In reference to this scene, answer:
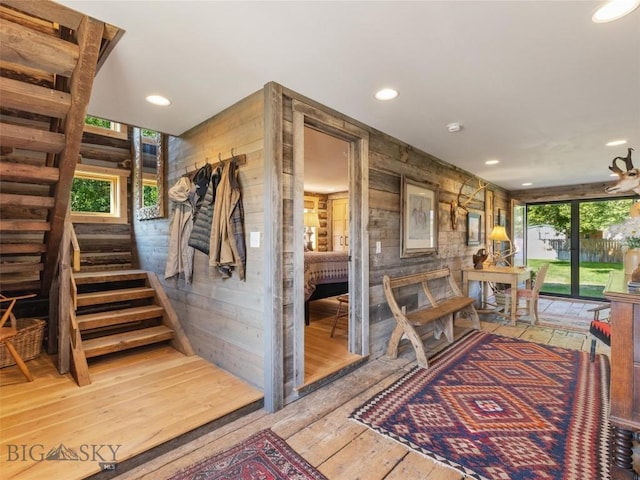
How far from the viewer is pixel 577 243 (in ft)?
20.5

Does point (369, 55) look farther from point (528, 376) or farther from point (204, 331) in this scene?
point (528, 376)

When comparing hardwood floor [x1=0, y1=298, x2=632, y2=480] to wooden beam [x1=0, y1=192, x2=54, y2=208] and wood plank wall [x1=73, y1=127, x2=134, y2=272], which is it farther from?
wood plank wall [x1=73, y1=127, x2=134, y2=272]

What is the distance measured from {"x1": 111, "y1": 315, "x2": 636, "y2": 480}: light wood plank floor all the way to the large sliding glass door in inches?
232

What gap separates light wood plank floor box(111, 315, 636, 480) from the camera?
1.61 metres

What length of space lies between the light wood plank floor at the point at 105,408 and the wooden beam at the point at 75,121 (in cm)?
117

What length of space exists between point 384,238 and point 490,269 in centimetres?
252

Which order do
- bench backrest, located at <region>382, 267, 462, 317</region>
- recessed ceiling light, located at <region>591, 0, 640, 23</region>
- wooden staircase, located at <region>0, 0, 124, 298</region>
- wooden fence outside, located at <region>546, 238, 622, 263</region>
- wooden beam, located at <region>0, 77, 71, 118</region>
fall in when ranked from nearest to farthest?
recessed ceiling light, located at <region>591, 0, 640, 23</region> < wooden staircase, located at <region>0, 0, 124, 298</region> < wooden beam, located at <region>0, 77, 71, 118</region> < bench backrest, located at <region>382, 267, 462, 317</region> < wooden fence outside, located at <region>546, 238, 622, 263</region>

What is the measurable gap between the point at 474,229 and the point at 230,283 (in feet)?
14.0

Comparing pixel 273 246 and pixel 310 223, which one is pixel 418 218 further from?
pixel 310 223

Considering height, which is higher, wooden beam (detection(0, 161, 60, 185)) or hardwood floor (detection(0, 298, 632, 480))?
wooden beam (detection(0, 161, 60, 185))

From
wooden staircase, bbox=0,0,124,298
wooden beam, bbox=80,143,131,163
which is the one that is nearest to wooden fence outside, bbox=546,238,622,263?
wooden staircase, bbox=0,0,124,298

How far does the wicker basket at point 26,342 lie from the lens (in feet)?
8.77

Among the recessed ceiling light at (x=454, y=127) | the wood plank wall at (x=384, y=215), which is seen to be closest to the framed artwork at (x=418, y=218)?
the wood plank wall at (x=384, y=215)

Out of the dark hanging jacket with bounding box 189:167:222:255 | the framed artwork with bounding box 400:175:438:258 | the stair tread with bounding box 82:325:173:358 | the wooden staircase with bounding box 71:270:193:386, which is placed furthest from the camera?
the framed artwork with bounding box 400:175:438:258
